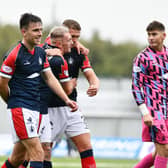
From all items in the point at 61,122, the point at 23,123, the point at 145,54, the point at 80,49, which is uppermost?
the point at 80,49

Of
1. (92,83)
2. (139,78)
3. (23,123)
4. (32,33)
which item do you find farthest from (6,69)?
(139,78)

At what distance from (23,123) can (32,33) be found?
109 cm

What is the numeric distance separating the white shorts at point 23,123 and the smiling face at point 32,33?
80cm

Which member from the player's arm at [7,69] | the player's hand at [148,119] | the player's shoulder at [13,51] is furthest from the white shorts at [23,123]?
the player's hand at [148,119]

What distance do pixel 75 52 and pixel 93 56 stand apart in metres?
74.5

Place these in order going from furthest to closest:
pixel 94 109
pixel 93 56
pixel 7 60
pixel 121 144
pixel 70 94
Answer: pixel 93 56
pixel 94 109
pixel 121 144
pixel 70 94
pixel 7 60

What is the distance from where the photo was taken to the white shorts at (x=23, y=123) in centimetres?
785

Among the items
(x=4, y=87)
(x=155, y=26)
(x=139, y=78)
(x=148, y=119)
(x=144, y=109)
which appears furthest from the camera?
(x=155, y=26)

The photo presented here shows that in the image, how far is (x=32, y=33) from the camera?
7.93m

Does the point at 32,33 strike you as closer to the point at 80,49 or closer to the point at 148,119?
the point at 80,49

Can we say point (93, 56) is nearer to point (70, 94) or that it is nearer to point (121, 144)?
point (121, 144)

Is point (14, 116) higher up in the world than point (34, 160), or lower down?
higher up

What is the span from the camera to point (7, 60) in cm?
775

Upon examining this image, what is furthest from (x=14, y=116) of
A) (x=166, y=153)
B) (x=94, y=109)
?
(x=94, y=109)
